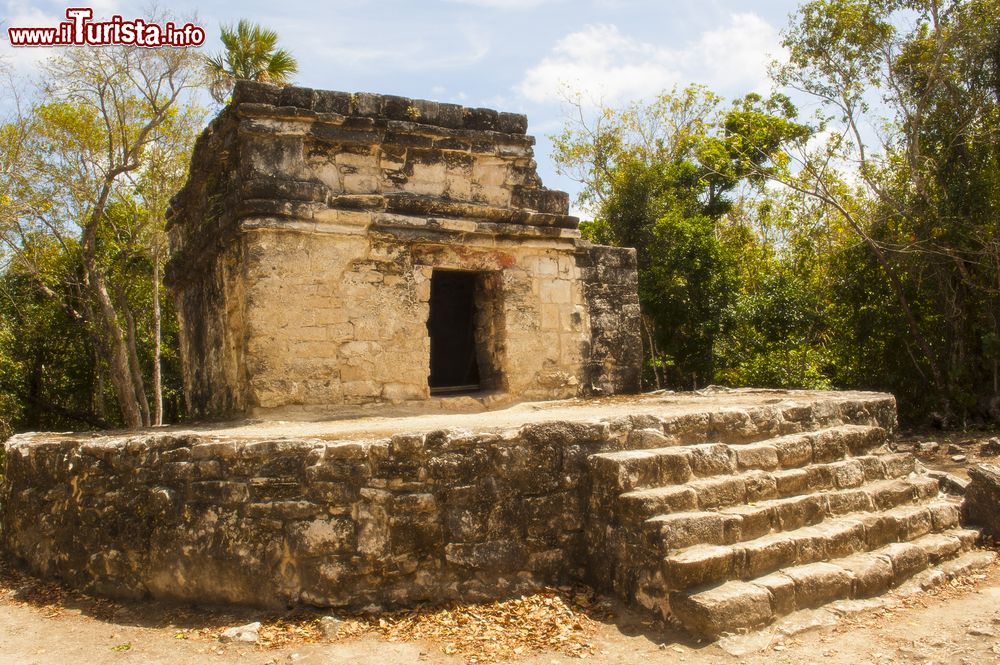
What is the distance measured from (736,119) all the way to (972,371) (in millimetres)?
7237

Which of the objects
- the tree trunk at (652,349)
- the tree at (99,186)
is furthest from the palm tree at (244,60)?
the tree trunk at (652,349)

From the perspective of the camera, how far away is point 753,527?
4953mm

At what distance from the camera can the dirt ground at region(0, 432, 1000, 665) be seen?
4207mm

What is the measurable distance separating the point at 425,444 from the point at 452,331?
6.29 metres

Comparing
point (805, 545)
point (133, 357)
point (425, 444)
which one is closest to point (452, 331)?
point (425, 444)

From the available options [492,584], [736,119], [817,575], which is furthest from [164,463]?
[736,119]

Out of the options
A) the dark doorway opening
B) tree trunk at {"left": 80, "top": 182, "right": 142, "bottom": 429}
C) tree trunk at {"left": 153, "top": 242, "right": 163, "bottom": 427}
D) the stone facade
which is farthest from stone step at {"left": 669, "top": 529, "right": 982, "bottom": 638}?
tree trunk at {"left": 153, "top": 242, "right": 163, "bottom": 427}

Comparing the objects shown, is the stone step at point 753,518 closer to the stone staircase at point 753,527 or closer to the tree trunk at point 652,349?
the stone staircase at point 753,527

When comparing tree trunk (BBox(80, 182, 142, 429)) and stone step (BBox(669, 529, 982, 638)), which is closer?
stone step (BBox(669, 529, 982, 638))

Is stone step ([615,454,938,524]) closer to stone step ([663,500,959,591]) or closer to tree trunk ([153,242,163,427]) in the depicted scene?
stone step ([663,500,959,591])

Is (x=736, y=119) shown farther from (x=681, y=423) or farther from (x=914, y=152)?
(x=681, y=423)

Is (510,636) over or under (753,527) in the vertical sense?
under

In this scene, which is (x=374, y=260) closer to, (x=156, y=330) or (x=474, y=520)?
(x=474, y=520)

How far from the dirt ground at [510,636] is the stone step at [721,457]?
0.76 metres
